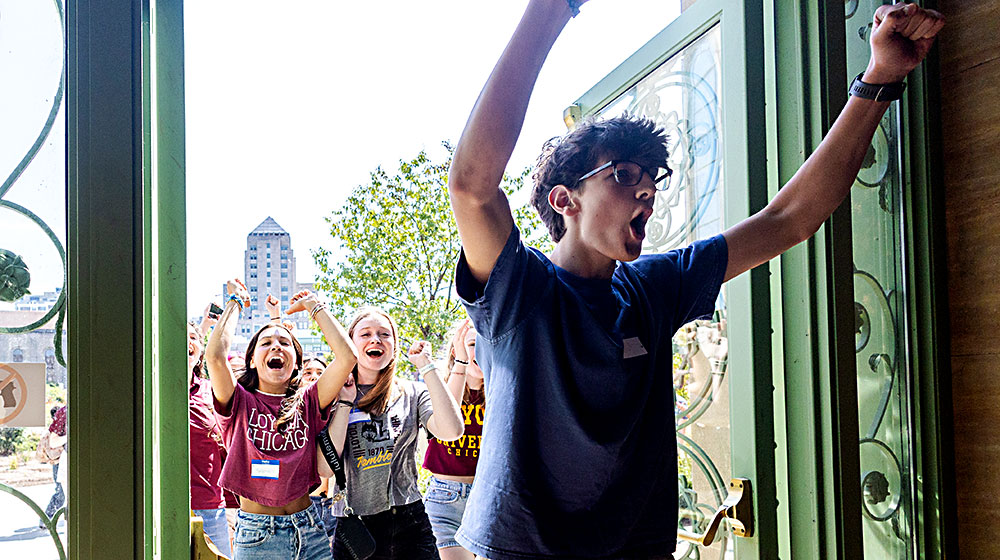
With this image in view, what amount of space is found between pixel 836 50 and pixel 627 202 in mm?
675

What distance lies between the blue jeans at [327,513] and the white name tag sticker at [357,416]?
0.30m

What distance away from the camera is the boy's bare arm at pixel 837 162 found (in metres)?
1.20

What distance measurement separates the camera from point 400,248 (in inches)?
252

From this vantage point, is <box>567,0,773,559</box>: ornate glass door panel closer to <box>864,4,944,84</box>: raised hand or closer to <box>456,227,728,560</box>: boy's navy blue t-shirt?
<box>864,4,944,84</box>: raised hand

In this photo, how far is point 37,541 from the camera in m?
0.84

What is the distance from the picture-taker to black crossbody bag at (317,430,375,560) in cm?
250

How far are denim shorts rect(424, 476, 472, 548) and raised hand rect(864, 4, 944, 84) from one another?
6.88 ft

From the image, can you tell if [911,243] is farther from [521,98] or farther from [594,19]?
[594,19]

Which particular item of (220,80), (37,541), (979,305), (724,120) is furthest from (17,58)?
(220,80)

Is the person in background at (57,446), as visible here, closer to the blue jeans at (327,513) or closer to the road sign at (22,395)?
the road sign at (22,395)

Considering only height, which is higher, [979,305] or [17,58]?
[17,58]

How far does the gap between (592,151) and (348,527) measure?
6.15ft

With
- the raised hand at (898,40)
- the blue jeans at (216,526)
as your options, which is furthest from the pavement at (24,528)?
the blue jeans at (216,526)

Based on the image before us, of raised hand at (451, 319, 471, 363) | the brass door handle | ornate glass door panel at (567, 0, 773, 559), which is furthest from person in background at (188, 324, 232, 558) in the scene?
the brass door handle
